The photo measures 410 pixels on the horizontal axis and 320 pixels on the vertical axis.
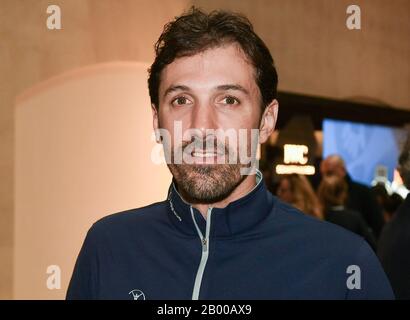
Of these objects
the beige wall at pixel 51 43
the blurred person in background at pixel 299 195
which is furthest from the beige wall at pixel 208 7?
the blurred person in background at pixel 299 195

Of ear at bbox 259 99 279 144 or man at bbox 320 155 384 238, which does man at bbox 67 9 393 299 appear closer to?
ear at bbox 259 99 279 144

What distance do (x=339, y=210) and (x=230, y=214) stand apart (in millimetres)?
2218

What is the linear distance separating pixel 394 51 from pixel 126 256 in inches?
147

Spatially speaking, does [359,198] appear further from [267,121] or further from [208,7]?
[267,121]

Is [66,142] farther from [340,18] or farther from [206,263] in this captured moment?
[340,18]

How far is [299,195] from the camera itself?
3.36 metres

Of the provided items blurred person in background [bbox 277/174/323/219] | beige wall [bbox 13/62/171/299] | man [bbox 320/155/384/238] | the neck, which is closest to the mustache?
the neck

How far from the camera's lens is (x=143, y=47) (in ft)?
9.78

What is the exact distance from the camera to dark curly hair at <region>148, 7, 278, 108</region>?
1.27 meters

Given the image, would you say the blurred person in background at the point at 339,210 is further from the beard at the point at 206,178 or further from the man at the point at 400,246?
the beard at the point at 206,178

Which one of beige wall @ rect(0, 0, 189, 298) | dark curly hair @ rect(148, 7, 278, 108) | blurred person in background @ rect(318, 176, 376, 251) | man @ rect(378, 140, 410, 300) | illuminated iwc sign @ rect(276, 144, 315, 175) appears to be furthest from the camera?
illuminated iwc sign @ rect(276, 144, 315, 175)

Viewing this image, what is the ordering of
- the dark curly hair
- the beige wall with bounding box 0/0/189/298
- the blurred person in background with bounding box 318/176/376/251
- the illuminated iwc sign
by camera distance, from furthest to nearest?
the illuminated iwc sign, the blurred person in background with bounding box 318/176/376/251, the beige wall with bounding box 0/0/189/298, the dark curly hair

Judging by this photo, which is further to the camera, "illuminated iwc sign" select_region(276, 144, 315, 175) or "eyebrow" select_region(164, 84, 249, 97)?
"illuminated iwc sign" select_region(276, 144, 315, 175)

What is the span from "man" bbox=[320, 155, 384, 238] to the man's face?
2482 mm
